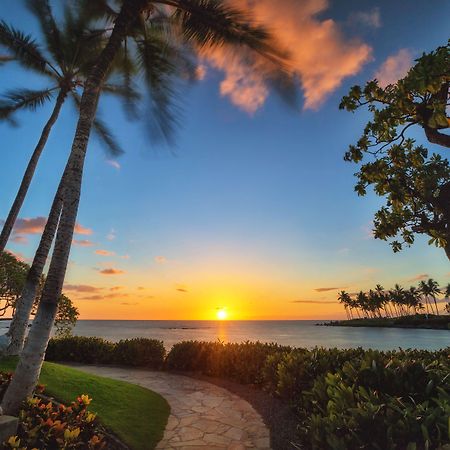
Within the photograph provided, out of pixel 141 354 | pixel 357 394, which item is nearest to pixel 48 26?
pixel 141 354

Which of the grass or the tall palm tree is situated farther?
the tall palm tree

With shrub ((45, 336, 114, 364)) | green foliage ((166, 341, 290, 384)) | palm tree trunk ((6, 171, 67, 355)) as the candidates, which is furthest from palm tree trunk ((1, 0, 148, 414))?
shrub ((45, 336, 114, 364))

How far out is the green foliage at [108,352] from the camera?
551 inches

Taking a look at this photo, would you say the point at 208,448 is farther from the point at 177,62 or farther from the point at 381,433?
the point at 177,62

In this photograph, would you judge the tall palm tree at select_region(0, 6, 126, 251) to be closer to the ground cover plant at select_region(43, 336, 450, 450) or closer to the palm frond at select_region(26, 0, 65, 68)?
the palm frond at select_region(26, 0, 65, 68)

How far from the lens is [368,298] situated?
13512 centimetres

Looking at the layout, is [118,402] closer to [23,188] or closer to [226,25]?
[23,188]

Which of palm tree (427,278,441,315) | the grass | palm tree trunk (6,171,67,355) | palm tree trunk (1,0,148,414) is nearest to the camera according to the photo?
palm tree trunk (1,0,148,414)

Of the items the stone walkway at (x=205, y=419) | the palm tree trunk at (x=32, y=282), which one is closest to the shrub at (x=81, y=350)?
the stone walkway at (x=205, y=419)

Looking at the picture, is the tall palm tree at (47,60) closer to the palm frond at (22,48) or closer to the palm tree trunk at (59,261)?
the palm frond at (22,48)

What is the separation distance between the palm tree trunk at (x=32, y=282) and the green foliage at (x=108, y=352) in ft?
17.5

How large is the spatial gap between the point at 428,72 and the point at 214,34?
5.96 meters

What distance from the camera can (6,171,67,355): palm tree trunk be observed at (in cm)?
848

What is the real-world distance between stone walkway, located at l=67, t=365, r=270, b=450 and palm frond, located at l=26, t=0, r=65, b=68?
39.5 ft
